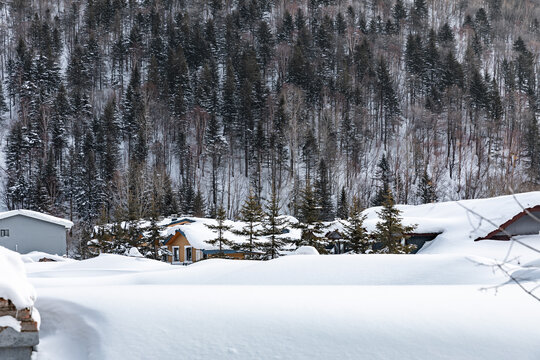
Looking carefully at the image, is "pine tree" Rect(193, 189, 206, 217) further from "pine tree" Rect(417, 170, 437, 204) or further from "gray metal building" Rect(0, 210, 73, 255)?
"pine tree" Rect(417, 170, 437, 204)

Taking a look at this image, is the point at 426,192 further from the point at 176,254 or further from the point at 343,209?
the point at 176,254

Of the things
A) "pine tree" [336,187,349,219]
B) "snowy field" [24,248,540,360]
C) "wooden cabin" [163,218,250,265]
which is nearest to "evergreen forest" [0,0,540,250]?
"pine tree" [336,187,349,219]

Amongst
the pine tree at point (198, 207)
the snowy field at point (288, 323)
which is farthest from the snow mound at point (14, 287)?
the pine tree at point (198, 207)

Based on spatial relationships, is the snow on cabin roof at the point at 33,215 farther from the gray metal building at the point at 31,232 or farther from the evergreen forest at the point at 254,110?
the evergreen forest at the point at 254,110

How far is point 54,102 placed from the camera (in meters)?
65.8

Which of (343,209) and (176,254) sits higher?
(343,209)

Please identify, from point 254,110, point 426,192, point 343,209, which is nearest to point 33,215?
point 343,209

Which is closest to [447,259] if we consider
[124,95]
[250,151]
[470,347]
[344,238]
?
[470,347]

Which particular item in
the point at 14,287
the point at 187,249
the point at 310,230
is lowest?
the point at 187,249

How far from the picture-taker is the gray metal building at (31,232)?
33344 millimetres

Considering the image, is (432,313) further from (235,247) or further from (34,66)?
(34,66)

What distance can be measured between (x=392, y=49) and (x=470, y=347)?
8033 cm

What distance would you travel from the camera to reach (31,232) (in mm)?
34219

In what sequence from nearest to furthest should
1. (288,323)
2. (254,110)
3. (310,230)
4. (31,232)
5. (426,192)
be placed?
(288,323) < (310,230) < (31,232) < (426,192) < (254,110)
